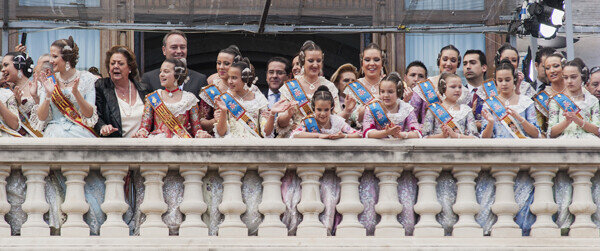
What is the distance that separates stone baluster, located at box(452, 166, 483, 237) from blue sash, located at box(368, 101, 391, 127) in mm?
1158

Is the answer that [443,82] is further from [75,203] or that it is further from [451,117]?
[75,203]

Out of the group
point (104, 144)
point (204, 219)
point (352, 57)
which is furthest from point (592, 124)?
point (352, 57)

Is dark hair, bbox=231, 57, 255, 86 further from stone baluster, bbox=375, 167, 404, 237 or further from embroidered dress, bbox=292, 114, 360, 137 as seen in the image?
stone baluster, bbox=375, 167, 404, 237

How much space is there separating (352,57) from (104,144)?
23.8ft

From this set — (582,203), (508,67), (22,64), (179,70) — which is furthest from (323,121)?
(22,64)

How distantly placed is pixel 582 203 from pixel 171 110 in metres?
3.38

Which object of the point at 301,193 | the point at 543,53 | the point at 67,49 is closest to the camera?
the point at 301,193

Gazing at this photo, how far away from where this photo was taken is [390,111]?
1018 centimetres

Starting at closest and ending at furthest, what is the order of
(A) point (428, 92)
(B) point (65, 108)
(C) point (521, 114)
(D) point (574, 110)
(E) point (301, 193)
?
(E) point (301, 193)
(B) point (65, 108)
(C) point (521, 114)
(D) point (574, 110)
(A) point (428, 92)

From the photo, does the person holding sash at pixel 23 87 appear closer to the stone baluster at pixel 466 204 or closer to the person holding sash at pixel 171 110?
the person holding sash at pixel 171 110

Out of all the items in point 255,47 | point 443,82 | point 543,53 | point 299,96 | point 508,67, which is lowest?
point 299,96

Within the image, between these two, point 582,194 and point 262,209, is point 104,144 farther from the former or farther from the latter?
point 582,194

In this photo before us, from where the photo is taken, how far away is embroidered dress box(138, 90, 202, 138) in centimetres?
988

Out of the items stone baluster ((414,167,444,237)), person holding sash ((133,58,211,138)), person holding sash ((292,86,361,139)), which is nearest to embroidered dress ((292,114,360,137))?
person holding sash ((292,86,361,139))
